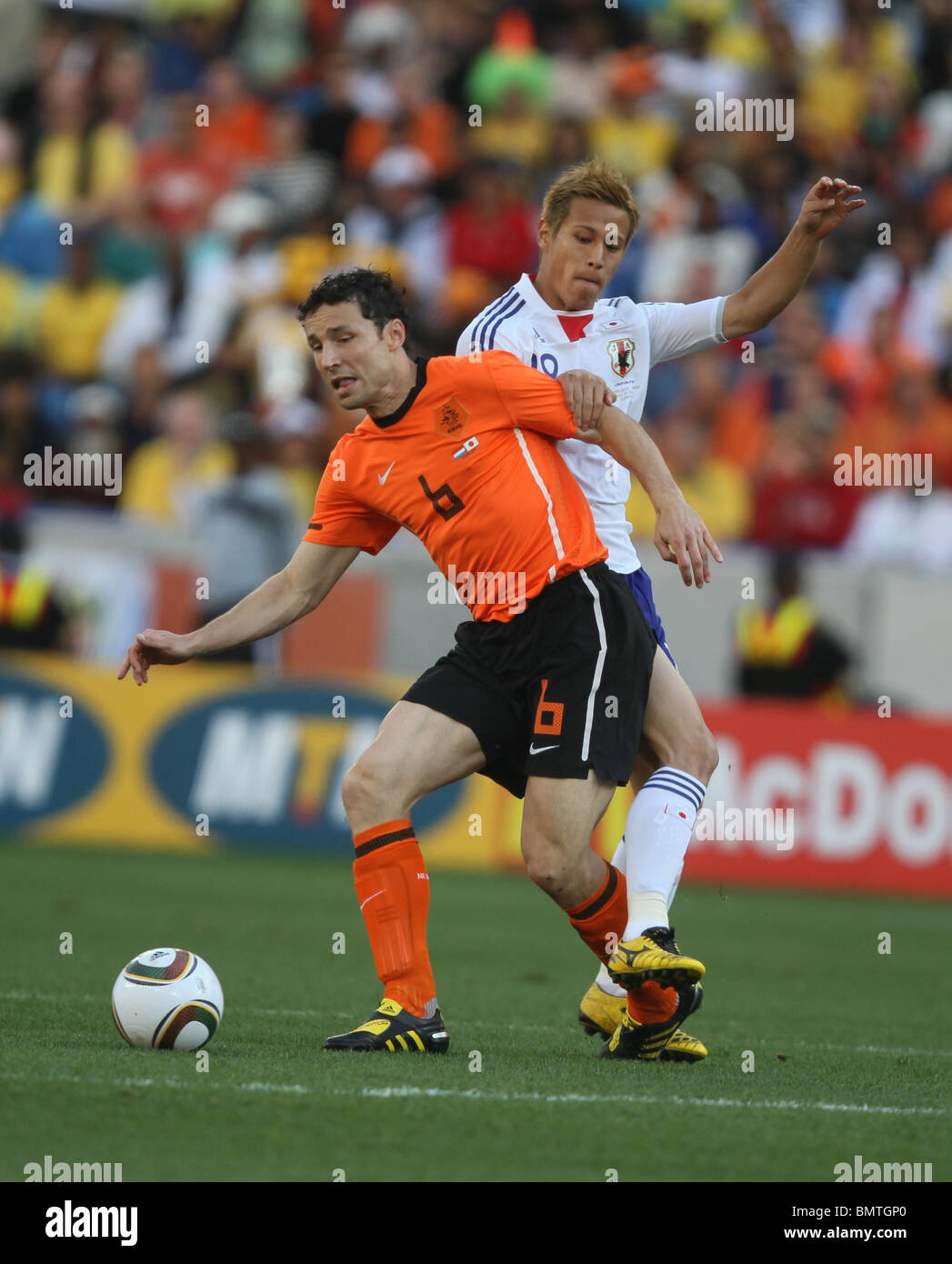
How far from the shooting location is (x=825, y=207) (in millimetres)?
5941

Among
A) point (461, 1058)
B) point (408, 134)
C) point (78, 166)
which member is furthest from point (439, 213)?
point (461, 1058)

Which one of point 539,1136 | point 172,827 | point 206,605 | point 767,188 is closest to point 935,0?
point 767,188

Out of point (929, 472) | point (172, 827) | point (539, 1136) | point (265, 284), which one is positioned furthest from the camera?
point (265, 284)

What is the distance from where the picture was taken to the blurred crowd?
1445cm

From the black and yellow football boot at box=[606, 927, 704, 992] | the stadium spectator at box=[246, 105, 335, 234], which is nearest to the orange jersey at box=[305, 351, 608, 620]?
the black and yellow football boot at box=[606, 927, 704, 992]

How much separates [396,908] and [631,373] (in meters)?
1.84

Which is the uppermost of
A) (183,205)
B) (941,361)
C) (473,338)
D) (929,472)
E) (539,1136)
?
(183,205)

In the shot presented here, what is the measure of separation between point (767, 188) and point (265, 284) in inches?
175

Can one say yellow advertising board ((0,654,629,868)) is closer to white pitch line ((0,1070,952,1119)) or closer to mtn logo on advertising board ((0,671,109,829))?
mtn logo on advertising board ((0,671,109,829))

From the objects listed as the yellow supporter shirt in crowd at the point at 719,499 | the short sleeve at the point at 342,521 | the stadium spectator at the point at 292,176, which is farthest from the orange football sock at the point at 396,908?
the stadium spectator at the point at 292,176

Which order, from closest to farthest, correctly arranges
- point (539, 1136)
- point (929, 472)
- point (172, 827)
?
point (539, 1136), point (172, 827), point (929, 472)

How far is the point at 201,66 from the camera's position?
59.9ft

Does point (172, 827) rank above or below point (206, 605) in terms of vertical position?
below

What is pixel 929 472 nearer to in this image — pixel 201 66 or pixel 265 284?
pixel 265 284
